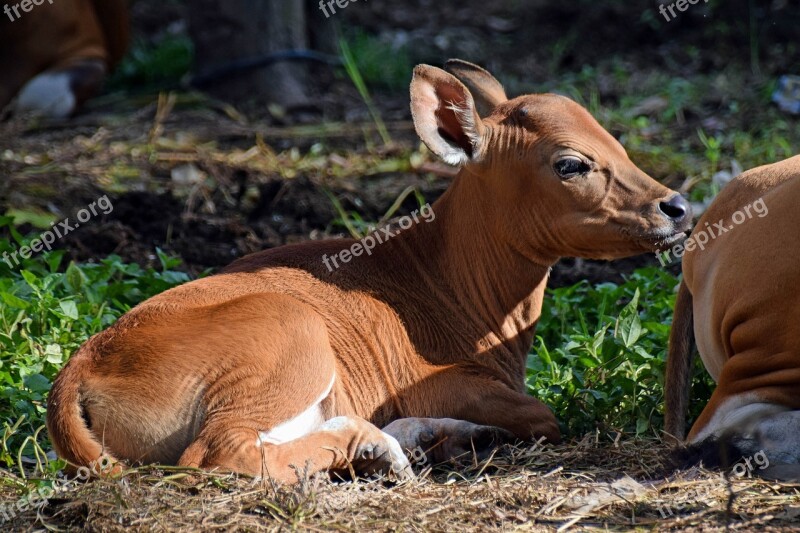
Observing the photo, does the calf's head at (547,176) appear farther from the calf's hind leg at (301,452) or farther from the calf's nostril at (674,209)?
the calf's hind leg at (301,452)

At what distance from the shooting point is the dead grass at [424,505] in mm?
3824

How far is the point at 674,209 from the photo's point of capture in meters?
4.67

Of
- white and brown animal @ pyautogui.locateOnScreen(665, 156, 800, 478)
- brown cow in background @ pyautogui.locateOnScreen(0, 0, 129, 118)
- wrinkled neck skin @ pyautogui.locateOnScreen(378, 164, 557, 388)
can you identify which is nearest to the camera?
white and brown animal @ pyautogui.locateOnScreen(665, 156, 800, 478)

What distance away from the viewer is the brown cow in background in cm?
1012

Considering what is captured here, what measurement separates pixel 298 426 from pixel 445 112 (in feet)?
4.84

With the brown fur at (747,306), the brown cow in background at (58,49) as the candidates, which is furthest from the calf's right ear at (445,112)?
the brown cow in background at (58,49)

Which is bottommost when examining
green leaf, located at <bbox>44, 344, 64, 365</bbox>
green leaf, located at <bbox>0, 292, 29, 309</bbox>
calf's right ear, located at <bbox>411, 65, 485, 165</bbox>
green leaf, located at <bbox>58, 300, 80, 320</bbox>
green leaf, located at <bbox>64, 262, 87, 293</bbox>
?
green leaf, located at <bbox>44, 344, 64, 365</bbox>

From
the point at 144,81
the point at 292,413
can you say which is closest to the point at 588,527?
the point at 292,413

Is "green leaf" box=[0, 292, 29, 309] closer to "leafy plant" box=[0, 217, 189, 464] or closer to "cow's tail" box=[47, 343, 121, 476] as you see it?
"leafy plant" box=[0, 217, 189, 464]

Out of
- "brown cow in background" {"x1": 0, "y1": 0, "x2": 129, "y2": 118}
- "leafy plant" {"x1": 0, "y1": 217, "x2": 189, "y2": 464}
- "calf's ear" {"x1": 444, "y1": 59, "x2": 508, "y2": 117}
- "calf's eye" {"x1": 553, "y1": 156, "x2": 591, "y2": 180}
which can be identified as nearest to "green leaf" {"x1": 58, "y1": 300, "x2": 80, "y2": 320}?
"leafy plant" {"x1": 0, "y1": 217, "x2": 189, "y2": 464}

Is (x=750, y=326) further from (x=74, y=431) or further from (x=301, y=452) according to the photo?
(x=74, y=431)

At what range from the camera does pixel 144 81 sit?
11.3 metres

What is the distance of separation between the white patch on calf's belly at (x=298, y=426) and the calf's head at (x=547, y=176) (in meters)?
1.06

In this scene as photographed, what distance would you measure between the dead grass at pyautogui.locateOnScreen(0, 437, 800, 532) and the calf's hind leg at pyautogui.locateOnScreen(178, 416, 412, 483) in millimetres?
80
